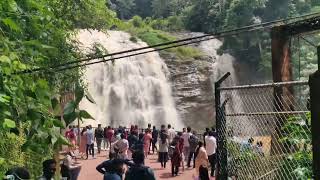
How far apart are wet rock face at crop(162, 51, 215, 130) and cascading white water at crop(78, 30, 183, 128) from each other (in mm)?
608

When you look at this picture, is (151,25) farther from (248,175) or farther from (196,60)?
(248,175)

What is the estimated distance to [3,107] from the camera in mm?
3520

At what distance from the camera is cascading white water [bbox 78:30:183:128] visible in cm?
3588

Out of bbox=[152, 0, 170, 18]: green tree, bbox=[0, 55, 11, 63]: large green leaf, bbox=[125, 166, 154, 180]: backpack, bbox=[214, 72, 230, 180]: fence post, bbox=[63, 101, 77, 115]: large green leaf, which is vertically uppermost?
bbox=[152, 0, 170, 18]: green tree

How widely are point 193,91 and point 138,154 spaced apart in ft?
102

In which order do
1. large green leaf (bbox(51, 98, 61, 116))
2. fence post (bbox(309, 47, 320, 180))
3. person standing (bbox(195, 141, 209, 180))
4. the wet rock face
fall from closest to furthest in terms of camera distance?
fence post (bbox(309, 47, 320, 180)) < large green leaf (bbox(51, 98, 61, 116)) < person standing (bbox(195, 141, 209, 180)) < the wet rock face

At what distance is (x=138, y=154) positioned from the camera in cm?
677

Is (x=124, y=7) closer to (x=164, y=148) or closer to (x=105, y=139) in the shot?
(x=105, y=139)

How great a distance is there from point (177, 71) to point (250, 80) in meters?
7.44

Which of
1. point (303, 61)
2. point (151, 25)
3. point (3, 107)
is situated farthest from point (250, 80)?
point (3, 107)

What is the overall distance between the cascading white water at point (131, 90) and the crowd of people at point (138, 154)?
1196cm

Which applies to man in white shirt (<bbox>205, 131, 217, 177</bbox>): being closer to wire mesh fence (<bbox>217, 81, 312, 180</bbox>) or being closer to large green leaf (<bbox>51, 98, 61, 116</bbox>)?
wire mesh fence (<bbox>217, 81, 312, 180</bbox>)

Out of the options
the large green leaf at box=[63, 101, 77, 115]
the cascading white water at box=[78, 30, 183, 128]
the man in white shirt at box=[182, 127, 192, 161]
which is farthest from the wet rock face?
the large green leaf at box=[63, 101, 77, 115]

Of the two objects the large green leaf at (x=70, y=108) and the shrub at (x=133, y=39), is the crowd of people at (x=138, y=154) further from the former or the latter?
the shrub at (x=133, y=39)
